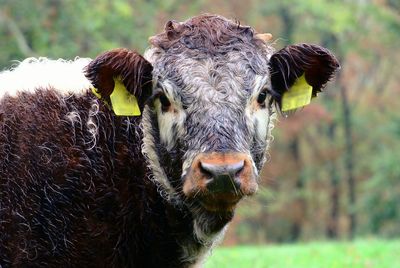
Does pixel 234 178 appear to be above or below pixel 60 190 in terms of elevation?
above

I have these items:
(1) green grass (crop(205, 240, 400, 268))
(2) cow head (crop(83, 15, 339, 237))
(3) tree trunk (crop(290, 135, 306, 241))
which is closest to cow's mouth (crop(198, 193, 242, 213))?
(2) cow head (crop(83, 15, 339, 237))

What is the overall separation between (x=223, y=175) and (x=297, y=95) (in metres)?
1.35

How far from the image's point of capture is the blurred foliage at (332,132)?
29.4 m

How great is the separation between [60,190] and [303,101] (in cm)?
176

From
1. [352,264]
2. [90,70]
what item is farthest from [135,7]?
[90,70]

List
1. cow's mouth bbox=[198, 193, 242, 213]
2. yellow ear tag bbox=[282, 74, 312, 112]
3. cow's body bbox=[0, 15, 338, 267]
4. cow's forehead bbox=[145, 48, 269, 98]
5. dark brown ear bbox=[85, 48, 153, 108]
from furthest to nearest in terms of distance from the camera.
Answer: yellow ear tag bbox=[282, 74, 312, 112] → dark brown ear bbox=[85, 48, 153, 108] → cow's body bbox=[0, 15, 338, 267] → cow's forehead bbox=[145, 48, 269, 98] → cow's mouth bbox=[198, 193, 242, 213]

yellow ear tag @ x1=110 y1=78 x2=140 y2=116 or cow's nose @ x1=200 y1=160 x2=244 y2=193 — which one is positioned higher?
yellow ear tag @ x1=110 y1=78 x2=140 y2=116

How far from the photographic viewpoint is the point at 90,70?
5.39 metres

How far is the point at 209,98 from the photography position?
5016mm

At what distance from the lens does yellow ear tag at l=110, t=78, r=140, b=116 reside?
5492 mm

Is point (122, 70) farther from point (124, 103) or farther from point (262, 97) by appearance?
point (262, 97)

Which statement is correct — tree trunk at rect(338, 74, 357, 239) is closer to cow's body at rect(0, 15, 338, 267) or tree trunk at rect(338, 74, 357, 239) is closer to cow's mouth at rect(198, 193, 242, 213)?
cow's body at rect(0, 15, 338, 267)

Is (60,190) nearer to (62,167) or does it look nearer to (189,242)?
(62,167)

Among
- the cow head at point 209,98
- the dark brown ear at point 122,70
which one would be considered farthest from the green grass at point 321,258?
the dark brown ear at point 122,70
